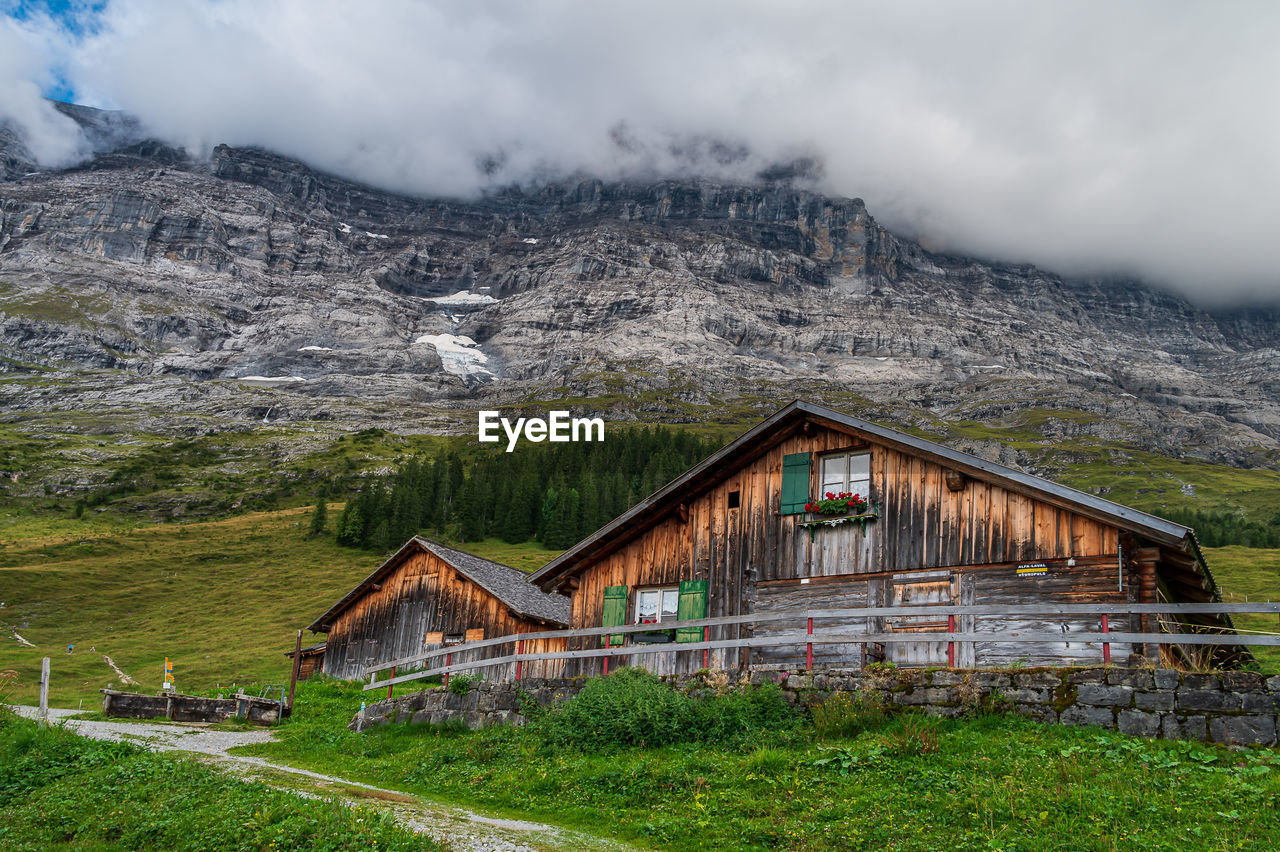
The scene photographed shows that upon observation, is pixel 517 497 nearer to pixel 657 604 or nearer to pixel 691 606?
pixel 657 604

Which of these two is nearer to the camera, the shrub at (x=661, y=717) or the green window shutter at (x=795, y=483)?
the shrub at (x=661, y=717)

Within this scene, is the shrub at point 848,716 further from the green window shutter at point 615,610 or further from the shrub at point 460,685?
the green window shutter at point 615,610

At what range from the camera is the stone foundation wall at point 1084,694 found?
40.0 feet

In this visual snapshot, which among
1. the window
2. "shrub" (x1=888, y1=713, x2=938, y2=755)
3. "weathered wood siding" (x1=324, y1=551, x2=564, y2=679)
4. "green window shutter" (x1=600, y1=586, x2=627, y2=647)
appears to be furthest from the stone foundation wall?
"weathered wood siding" (x1=324, y1=551, x2=564, y2=679)

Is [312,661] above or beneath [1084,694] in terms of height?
beneath

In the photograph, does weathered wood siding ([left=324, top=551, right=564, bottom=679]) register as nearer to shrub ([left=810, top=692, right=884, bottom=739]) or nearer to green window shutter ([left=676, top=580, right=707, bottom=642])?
green window shutter ([left=676, top=580, right=707, bottom=642])

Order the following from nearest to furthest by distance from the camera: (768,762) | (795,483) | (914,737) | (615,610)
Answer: (914,737) → (768,762) → (795,483) → (615,610)

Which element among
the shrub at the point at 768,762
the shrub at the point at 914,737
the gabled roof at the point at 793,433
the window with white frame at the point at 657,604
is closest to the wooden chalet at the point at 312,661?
the gabled roof at the point at 793,433

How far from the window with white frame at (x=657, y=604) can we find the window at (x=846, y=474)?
17.8 ft

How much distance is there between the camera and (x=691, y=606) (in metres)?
24.5

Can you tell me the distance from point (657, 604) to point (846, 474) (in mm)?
6918

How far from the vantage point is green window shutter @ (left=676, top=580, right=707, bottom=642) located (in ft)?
78.9

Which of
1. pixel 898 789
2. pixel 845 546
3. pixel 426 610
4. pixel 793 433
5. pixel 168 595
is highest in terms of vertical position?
pixel 793 433

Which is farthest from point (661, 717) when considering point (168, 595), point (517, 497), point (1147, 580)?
Result: point (517, 497)
